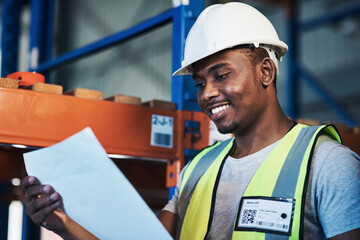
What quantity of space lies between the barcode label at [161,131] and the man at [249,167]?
26 centimetres

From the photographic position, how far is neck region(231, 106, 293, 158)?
1818 millimetres

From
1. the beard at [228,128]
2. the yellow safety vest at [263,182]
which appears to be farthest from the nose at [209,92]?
the yellow safety vest at [263,182]

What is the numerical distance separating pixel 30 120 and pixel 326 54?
13.6 meters

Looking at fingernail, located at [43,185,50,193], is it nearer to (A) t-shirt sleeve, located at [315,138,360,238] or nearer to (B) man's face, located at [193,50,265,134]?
(B) man's face, located at [193,50,265,134]

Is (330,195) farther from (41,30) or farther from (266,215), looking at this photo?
(41,30)

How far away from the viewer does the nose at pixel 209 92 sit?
1.76m

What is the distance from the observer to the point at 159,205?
120 inches

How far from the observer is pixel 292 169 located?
1627 millimetres

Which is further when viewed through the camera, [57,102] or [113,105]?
[113,105]

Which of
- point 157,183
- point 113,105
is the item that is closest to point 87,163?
point 113,105

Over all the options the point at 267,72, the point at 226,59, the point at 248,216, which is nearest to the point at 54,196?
the point at 248,216

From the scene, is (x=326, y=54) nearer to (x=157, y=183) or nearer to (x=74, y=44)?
(x=74, y=44)

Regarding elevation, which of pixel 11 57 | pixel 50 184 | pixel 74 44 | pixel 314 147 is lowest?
pixel 50 184

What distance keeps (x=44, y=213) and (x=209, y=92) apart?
699 mm
